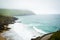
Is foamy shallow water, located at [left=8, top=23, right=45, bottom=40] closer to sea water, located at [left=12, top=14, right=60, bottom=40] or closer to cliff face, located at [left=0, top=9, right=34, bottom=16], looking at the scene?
sea water, located at [left=12, top=14, right=60, bottom=40]

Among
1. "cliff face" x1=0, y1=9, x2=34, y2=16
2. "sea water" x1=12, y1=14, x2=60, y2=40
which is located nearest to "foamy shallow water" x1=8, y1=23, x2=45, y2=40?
"sea water" x1=12, y1=14, x2=60, y2=40

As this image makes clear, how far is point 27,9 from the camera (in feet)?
5.66

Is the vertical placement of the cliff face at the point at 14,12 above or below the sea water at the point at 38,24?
above

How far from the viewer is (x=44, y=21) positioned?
173cm

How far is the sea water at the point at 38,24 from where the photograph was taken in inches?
65.5

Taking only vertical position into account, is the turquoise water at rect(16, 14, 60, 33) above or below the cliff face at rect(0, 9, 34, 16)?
below

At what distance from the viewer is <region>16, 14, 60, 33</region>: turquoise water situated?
170 centimetres

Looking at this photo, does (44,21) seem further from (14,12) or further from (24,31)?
(14,12)

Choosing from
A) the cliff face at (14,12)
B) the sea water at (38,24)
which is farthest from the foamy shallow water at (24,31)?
the cliff face at (14,12)

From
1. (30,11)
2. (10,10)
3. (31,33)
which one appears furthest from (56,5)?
(10,10)

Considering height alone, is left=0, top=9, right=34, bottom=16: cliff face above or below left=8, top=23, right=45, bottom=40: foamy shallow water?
above

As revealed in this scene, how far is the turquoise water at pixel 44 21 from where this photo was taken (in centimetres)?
170

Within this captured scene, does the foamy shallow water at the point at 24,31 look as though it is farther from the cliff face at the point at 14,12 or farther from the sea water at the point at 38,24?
the cliff face at the point at 14,12

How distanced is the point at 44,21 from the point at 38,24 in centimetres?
10
